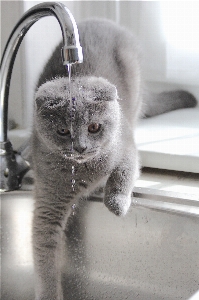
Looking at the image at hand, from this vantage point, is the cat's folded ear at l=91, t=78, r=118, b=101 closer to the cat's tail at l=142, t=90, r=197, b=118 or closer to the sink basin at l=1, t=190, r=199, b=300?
the sink basin at l=1, t=190, r=199, b=300

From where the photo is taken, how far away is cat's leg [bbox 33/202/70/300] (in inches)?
41.3

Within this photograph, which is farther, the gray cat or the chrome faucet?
the gray cat

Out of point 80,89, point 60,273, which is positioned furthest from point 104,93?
point 60,273

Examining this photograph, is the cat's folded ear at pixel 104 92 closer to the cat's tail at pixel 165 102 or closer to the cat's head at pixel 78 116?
the cat's head at pixel 78 116

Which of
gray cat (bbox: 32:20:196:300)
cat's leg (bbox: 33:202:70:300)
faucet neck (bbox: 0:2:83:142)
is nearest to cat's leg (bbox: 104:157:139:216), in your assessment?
Result: gray cat (bbox: 32:20:196:300)

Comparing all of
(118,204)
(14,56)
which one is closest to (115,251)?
(118,204)

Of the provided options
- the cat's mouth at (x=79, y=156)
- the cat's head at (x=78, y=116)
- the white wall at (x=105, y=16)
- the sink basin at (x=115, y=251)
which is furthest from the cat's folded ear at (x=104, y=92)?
the white wall at (x=105, y=16)

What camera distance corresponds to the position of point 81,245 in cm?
106

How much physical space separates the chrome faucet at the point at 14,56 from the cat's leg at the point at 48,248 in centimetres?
9

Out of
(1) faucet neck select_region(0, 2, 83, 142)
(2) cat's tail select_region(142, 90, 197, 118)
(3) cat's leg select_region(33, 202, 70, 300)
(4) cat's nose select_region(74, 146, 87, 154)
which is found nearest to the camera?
(1) faucet neck select_region(0, 2, 83, 142)

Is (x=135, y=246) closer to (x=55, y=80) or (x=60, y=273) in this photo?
(x=60, y=273)

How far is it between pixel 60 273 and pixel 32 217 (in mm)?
135

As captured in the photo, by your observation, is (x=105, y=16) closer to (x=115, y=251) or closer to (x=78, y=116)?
(x=78, y=116)

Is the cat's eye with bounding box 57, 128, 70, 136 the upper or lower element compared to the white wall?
lower
